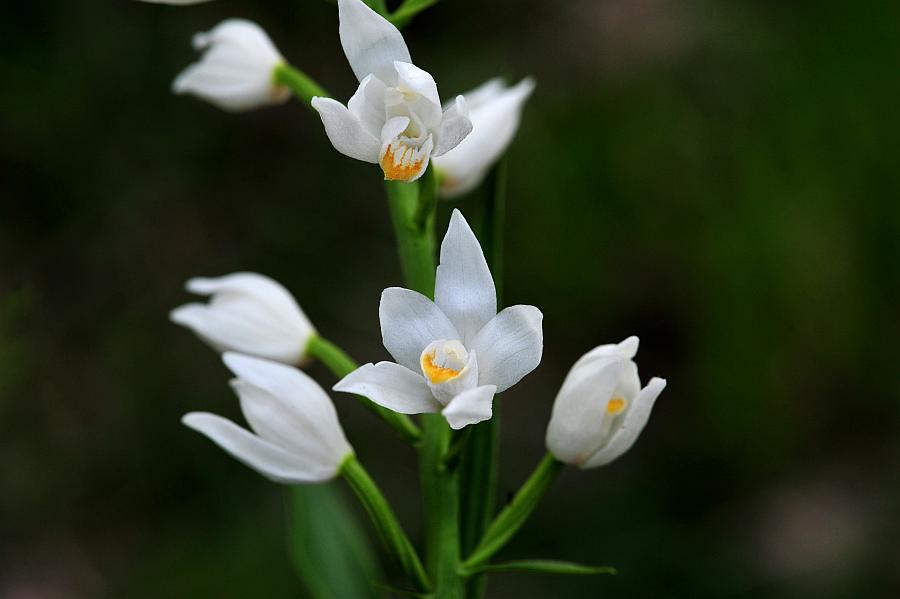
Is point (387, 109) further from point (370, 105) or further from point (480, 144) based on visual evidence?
point (480, 144)

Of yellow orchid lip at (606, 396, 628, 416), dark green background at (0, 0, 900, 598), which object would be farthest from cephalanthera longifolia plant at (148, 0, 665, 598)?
dark green background at (0, 0, 900, 598)

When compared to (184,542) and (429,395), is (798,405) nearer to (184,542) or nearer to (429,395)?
(184,542)

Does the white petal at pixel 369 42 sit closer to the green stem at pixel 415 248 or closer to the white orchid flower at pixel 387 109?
the white orchid flower at pixel 387 109

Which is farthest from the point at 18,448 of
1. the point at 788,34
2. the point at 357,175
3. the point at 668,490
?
the point at 788,34

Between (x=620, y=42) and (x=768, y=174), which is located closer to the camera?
(x=768, y=174)

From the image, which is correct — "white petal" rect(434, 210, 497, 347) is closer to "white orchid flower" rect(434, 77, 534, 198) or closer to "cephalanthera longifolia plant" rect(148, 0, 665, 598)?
"cephalanthera longifolia plant" rect(148, 0, 665, 598)

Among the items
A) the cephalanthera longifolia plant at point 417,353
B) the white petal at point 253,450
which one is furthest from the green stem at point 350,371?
the white petal at point 253,450
